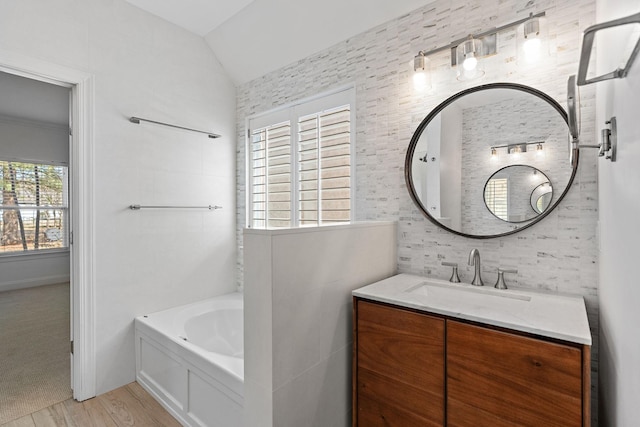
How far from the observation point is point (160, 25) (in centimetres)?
252

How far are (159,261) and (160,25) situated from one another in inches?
73.5

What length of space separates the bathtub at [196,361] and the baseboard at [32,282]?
4.10 metres

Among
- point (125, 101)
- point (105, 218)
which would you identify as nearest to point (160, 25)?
point (125, 101)

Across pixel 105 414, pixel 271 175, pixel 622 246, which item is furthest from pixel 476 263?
pixel 105 414

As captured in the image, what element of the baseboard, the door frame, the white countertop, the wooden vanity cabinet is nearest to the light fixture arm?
the white countertop

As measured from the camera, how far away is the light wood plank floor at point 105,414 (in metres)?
1.89

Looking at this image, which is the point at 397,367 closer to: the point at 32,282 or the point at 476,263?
the point at 476,263

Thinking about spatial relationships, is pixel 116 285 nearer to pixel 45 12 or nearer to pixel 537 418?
pixel 45 12

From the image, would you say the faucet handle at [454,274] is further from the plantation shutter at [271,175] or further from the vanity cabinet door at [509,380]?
the plantation shutter at [271,175]

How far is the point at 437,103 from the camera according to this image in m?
1.87

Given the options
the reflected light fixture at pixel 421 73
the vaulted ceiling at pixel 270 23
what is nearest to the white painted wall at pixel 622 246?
the reflected light fixture at pixel 421 73

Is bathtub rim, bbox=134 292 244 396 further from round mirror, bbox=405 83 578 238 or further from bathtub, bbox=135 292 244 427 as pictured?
round mirror, bbox=405 83 578 238

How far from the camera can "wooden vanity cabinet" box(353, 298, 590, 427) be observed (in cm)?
104

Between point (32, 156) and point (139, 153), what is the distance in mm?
4035
